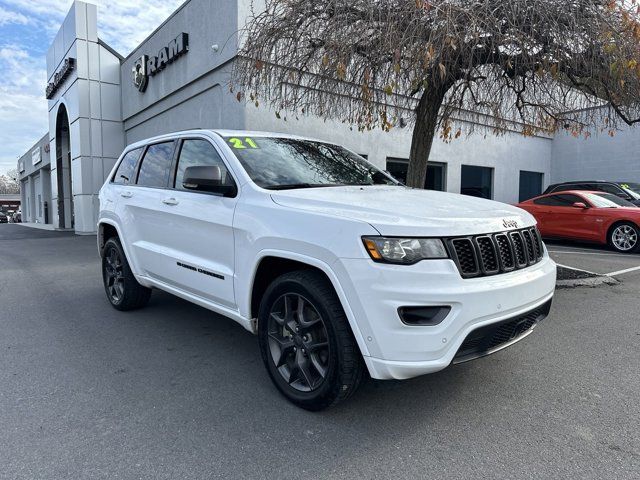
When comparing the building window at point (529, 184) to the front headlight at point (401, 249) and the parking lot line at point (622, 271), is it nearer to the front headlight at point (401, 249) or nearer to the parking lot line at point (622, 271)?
the parking lot line at point (622, 271)

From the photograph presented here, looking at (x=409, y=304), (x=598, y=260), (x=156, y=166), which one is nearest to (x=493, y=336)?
(x=409, y=304)

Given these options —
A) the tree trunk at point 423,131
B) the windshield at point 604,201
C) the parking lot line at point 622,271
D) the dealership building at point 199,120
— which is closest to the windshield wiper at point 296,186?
the tree trunk at point 423,131

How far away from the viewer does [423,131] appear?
721cm

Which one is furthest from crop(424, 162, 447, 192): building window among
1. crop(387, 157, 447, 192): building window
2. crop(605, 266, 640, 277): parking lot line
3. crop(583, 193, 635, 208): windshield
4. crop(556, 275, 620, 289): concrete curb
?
crop(556, 275, 620, 289): concrete curb

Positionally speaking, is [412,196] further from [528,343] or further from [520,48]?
[520,48]

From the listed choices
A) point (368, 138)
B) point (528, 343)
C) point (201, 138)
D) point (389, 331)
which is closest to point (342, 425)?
point (389, 331)

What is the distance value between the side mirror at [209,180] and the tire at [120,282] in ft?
6.65

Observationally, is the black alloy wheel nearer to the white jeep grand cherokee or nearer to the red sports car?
the white jeep grand cherokee

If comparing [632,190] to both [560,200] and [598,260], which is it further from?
[598,260]

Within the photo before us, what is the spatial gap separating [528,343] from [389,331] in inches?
90.8

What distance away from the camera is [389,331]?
244 centimetres

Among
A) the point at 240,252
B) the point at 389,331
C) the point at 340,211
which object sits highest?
the point at 340,211

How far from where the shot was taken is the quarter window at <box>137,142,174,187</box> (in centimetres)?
444

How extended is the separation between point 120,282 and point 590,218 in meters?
9.85
